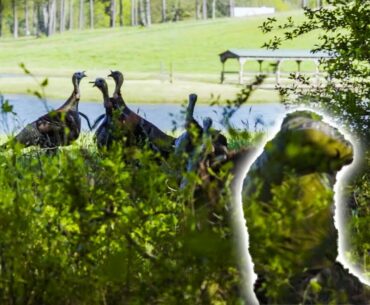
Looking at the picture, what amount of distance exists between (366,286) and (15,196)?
1.78 metres

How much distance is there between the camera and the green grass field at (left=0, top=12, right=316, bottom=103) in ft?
196

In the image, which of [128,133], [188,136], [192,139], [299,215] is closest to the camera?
[299,215]

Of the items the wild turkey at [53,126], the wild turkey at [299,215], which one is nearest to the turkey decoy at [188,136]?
the wild turkey at [299,215]

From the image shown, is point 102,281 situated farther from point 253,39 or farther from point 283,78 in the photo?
point 253,39

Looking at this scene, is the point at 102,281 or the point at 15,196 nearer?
Answer: the point at 102,281

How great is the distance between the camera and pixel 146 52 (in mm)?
80000

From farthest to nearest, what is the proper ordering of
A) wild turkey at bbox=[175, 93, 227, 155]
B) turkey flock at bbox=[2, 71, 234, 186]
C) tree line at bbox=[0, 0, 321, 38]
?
tree line at bbox=[0, 0, 321, 38]
turkey flock at bbox=[2, 71, 234, 186]
wild turkey at bbox=[175, 93, 227, 155]

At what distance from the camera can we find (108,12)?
118438 mm

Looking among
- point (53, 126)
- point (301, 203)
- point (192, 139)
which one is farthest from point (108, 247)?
point (53, 126)

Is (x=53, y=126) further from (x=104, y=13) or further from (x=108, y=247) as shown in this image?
(x=104, y=13)

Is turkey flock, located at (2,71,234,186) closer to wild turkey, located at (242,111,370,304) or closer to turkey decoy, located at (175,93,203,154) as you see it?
turkey decoy, located at (175,93,203,154)

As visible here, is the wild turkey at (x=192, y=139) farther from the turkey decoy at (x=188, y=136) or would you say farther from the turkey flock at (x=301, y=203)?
the turkey flock at (x=301, y=203)

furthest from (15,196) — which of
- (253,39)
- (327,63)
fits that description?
(253,39)

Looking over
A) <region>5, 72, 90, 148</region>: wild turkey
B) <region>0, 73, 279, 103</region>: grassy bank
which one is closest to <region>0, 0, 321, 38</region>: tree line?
<region>0, 73, 279, 103</region>: grassy bank
